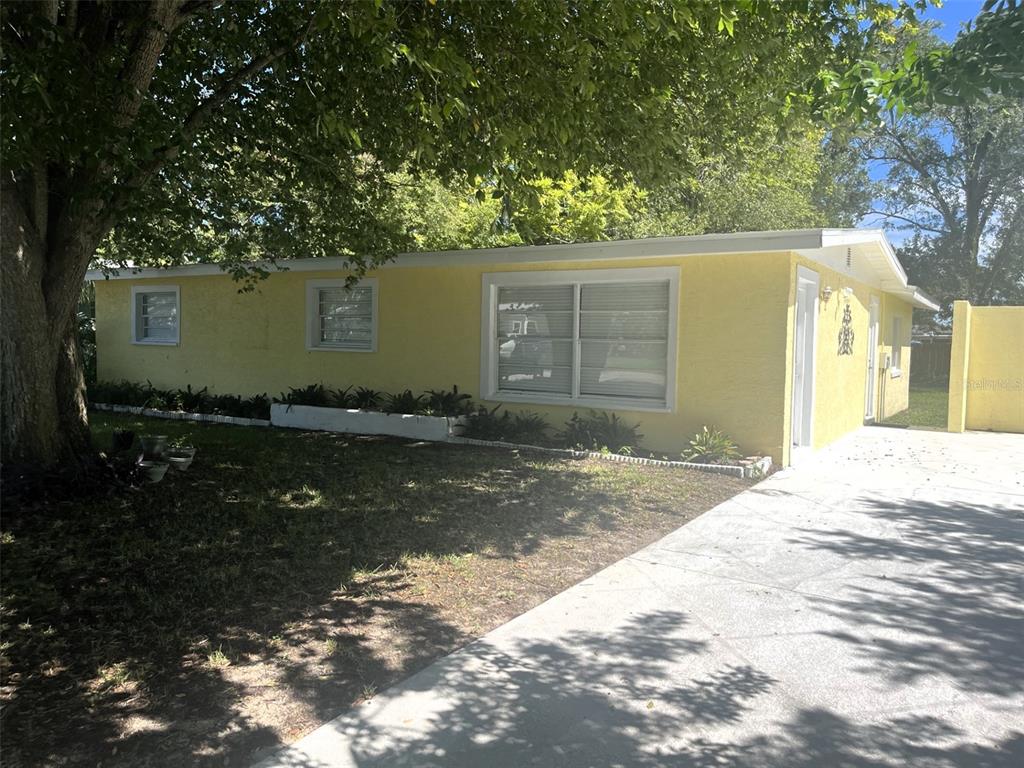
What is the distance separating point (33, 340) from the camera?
244 inches

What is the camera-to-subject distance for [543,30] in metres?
5.60

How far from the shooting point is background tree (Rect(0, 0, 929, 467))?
4.81 metres

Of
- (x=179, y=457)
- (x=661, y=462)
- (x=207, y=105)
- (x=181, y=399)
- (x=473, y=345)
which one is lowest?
(x=661, y=462)

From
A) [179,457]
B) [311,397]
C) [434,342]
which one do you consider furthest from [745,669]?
[311,397]

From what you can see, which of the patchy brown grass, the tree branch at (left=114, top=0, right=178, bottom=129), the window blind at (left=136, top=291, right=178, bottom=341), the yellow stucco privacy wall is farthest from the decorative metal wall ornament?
the window blind at (left=136, top=291, right=178, bottom=341)

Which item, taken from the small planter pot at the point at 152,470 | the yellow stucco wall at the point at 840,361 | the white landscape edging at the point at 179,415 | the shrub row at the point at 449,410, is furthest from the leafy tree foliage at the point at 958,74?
the white landscape edging at the point at 179,415

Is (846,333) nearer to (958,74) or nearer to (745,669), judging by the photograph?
(958,74)

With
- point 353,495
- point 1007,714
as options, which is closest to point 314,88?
point 353,495

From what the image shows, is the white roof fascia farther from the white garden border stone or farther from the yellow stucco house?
the white garden border stone

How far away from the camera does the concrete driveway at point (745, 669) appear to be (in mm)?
2910

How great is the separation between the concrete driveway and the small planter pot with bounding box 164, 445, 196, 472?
15.5 ft

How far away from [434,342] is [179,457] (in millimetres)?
4411

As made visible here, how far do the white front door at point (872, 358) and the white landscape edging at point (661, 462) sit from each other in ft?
20.9

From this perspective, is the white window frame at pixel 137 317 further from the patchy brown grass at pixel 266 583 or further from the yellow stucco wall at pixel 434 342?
the patchy brown grass at pixel 266 583
